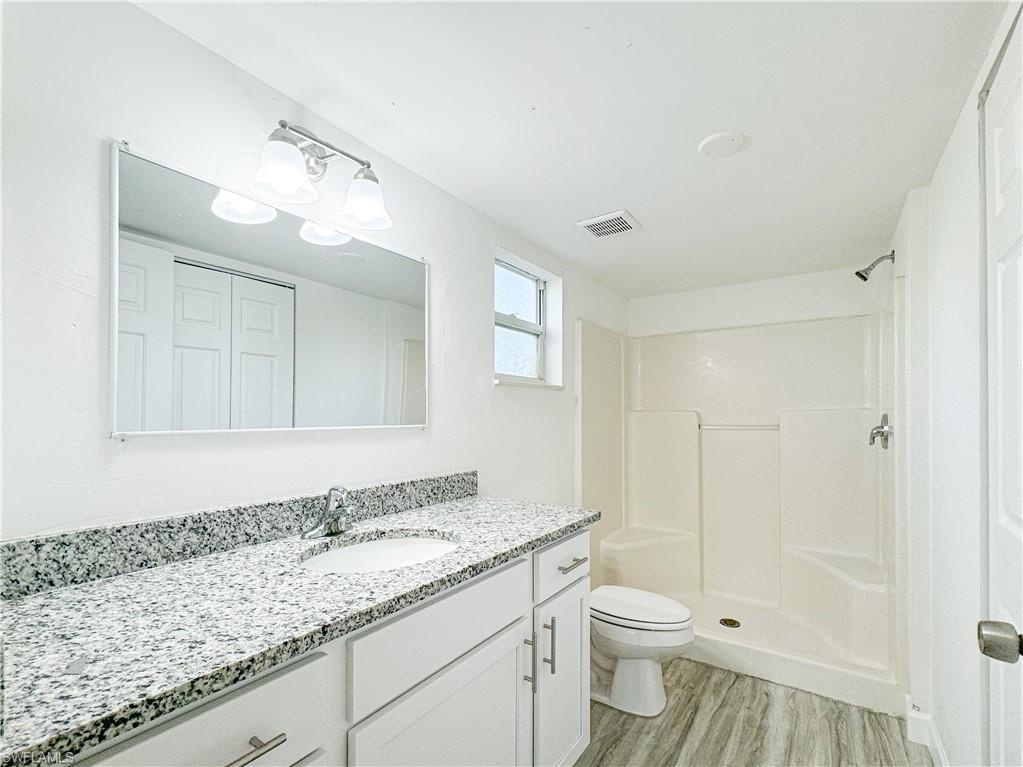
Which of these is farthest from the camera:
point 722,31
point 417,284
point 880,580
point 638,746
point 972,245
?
point 880,580

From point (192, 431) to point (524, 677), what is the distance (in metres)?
1.07

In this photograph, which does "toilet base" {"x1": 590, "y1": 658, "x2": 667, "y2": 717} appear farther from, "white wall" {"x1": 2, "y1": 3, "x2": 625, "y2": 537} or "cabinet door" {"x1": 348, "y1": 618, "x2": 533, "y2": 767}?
"white wall" {"x1": 2, "y1": 3, "x2": 625, "y2": 537}

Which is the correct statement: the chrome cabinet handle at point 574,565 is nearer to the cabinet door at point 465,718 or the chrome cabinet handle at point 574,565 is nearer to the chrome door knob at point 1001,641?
the cabinet door at point 465,718

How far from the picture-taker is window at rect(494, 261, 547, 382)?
2416 mm

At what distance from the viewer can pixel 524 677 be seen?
1383 millimetres

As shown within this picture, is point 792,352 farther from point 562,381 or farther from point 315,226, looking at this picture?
point 315,226

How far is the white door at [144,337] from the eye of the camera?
1.05 meters

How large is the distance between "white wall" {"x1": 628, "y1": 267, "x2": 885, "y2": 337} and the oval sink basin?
8.83ft

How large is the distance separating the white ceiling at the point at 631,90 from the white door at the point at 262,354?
22.3 inches

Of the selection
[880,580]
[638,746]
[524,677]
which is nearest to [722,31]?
[524,677]

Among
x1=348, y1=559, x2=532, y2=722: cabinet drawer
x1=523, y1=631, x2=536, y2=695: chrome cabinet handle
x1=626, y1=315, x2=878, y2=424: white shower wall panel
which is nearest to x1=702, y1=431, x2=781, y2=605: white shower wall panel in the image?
x1=626, y1=315, x2=878, y2=424: white shower wall panel

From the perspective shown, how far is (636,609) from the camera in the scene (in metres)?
2.35

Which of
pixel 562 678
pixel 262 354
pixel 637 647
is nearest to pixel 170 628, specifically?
pixel 262 354

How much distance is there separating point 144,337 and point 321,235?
57cm
